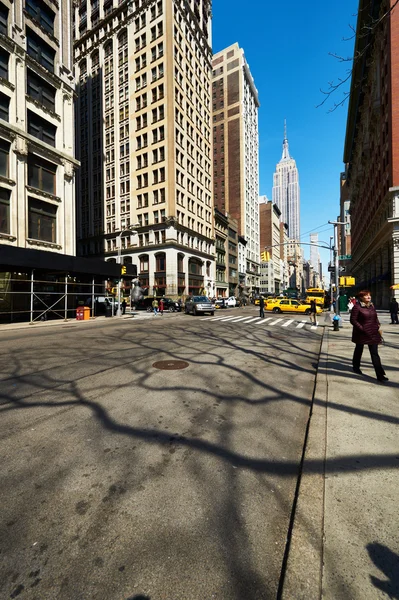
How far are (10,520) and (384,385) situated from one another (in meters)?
6.17

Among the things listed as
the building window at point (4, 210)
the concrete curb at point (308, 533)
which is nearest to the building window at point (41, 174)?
the building window at point (4, 210)

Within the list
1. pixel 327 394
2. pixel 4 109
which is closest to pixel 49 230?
pixel 4 109

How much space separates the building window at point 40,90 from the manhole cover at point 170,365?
2939cm

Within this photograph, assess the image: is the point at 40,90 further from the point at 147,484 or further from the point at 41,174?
the point at 147,484

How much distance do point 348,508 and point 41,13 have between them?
130ft

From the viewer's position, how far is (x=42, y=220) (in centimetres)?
2455

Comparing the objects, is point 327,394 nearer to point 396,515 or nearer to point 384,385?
point 384,385

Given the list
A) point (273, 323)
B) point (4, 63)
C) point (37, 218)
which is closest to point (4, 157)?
point (37, 218)

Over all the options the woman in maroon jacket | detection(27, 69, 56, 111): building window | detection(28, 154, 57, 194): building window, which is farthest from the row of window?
the woman in maroon jacket

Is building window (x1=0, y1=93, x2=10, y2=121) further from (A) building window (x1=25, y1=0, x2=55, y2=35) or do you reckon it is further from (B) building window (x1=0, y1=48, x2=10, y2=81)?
(A) building window (x1=25, y1=0, x2=55, y2=35)

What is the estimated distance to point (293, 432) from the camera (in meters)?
3.76

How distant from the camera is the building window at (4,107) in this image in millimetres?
21859

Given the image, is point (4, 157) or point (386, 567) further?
point (4, 157)

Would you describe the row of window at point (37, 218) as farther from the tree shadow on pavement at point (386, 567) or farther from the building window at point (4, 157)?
the tree shadow on pavement at point (386, 567)
